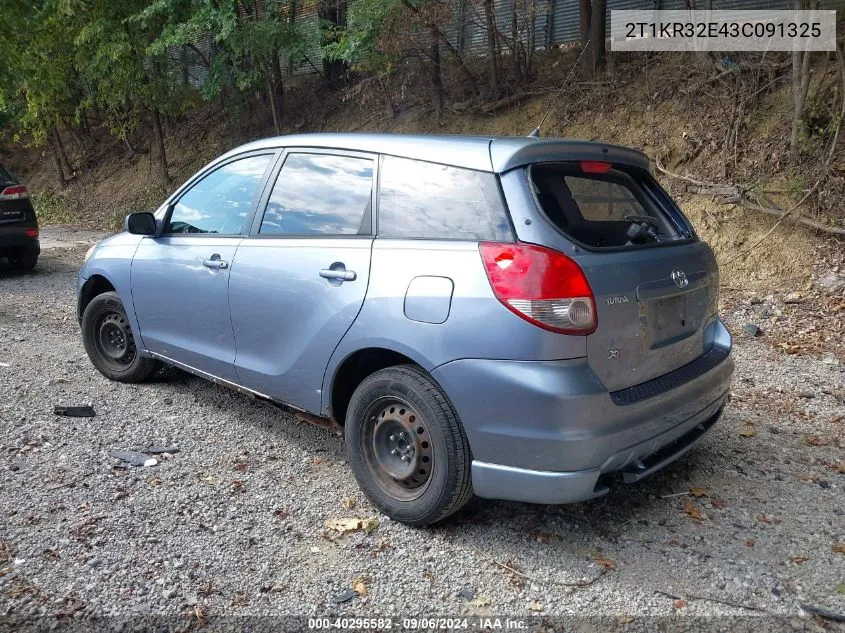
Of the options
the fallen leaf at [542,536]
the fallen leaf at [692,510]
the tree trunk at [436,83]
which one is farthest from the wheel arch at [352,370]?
the tree trunk at [436,83]

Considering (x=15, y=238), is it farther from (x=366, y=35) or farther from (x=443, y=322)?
(x=443, y=322)

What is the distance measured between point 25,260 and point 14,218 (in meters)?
1.05

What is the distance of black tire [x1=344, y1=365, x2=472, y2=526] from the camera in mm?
3090

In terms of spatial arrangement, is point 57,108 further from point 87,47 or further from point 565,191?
point 565,191

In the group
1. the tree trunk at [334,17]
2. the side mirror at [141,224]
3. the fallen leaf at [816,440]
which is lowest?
the fallen leaf at [816,440]

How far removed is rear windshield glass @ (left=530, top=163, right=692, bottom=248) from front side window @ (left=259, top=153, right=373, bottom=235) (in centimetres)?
94

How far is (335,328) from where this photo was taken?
347cm

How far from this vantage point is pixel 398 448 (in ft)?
11.1

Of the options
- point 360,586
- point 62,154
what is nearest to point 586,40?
point 360,586

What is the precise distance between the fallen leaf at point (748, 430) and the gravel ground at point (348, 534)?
0.07 feet

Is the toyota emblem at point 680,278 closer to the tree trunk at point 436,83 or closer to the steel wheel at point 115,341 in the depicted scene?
the steel wheel at point 115,341

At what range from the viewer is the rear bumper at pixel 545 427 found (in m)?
2.85

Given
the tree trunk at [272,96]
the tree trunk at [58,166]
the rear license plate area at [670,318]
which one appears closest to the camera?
the rear license plate area at [670,318]

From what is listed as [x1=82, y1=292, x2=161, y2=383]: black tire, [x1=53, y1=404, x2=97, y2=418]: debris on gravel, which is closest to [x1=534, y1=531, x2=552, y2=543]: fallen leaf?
[x1=53, y1=404, x2=97, y2=418]: debris on gravel
